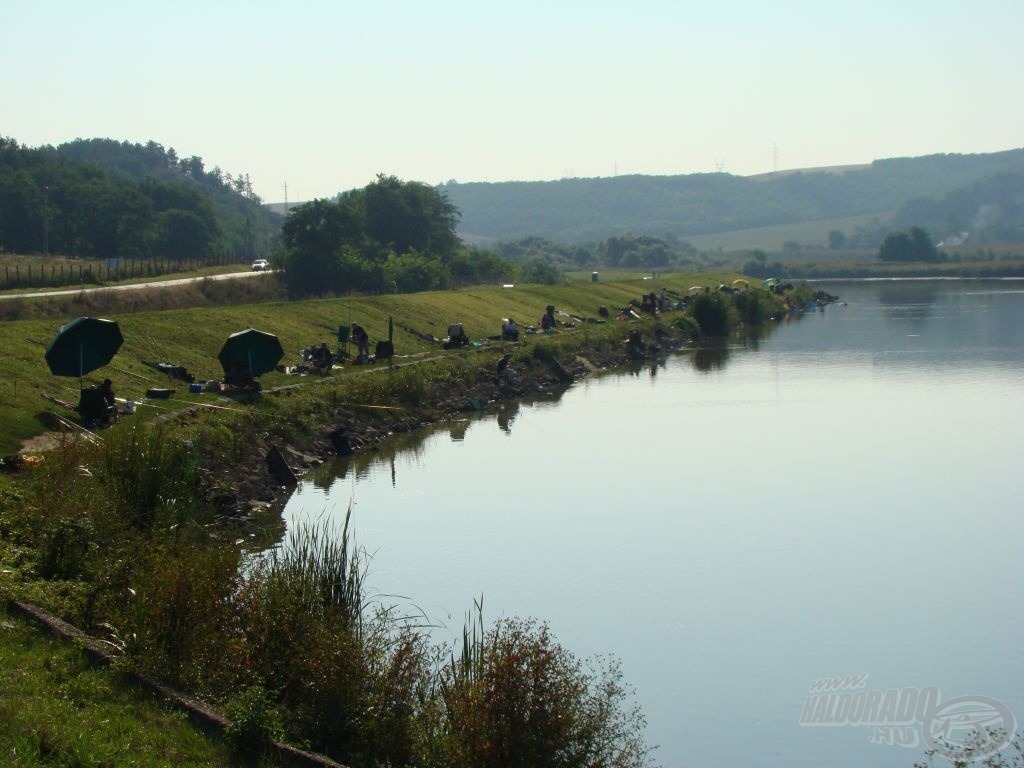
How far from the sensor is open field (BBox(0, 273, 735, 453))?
118 feet

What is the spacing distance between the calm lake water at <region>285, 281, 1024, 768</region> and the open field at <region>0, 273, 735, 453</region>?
730 cm

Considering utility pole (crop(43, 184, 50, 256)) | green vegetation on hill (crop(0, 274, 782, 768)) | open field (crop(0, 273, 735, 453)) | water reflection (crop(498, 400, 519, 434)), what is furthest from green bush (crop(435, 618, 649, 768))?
utility pole (crop(43, 184, 50, 256))

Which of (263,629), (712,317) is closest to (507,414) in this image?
(263,629)

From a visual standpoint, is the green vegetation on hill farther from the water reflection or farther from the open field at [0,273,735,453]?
the water reflection

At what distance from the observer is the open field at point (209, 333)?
35.9 meters

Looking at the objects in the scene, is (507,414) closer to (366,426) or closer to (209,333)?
(366,426)

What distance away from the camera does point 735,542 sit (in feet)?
104

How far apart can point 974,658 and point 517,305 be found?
6668 centimetres

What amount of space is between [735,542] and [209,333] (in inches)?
1106

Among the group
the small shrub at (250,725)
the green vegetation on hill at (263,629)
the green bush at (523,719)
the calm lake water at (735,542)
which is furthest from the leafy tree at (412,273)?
the green bush at (523,719)

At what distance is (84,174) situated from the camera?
138500 mm

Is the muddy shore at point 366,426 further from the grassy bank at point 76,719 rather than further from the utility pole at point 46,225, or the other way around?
the utility pole at point 46,225

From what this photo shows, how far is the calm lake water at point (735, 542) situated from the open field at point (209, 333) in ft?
24.0

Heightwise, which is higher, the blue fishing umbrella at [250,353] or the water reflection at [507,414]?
the blue fishing umbrella at [250,353]
